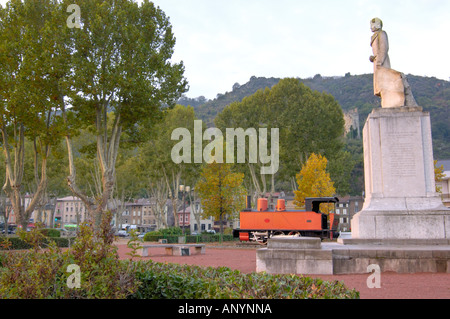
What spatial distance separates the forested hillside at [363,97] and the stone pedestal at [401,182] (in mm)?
90450

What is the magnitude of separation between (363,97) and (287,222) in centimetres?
13861

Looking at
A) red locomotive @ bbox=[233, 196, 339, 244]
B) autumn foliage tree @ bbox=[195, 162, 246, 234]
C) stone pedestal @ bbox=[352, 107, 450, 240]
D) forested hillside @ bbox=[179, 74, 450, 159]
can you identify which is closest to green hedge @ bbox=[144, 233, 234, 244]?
autumn foliage tree @ bbox=[195, 162, 246, 234]

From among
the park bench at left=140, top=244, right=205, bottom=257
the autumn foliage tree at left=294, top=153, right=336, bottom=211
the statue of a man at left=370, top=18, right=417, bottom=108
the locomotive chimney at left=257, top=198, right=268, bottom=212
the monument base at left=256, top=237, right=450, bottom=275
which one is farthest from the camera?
the autumn foliage tree at left=294, top=153, right=336, bottom=211

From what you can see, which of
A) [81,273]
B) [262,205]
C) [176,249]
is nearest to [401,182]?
[81,273]

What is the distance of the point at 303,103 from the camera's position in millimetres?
41594

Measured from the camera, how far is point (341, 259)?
9.66 m

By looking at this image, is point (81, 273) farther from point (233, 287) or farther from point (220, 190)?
point (220, 190)

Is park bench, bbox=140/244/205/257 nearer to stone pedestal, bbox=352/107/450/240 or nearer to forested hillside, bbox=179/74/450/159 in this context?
stone pedestal, bbox=352/107/450/240

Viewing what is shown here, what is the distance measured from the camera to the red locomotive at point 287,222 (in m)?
22.0

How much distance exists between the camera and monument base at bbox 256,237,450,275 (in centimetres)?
933

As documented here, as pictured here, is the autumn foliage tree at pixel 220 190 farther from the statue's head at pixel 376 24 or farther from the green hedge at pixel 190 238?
the statue's head at pixel 376 24

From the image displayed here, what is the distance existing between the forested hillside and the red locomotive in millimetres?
81883
